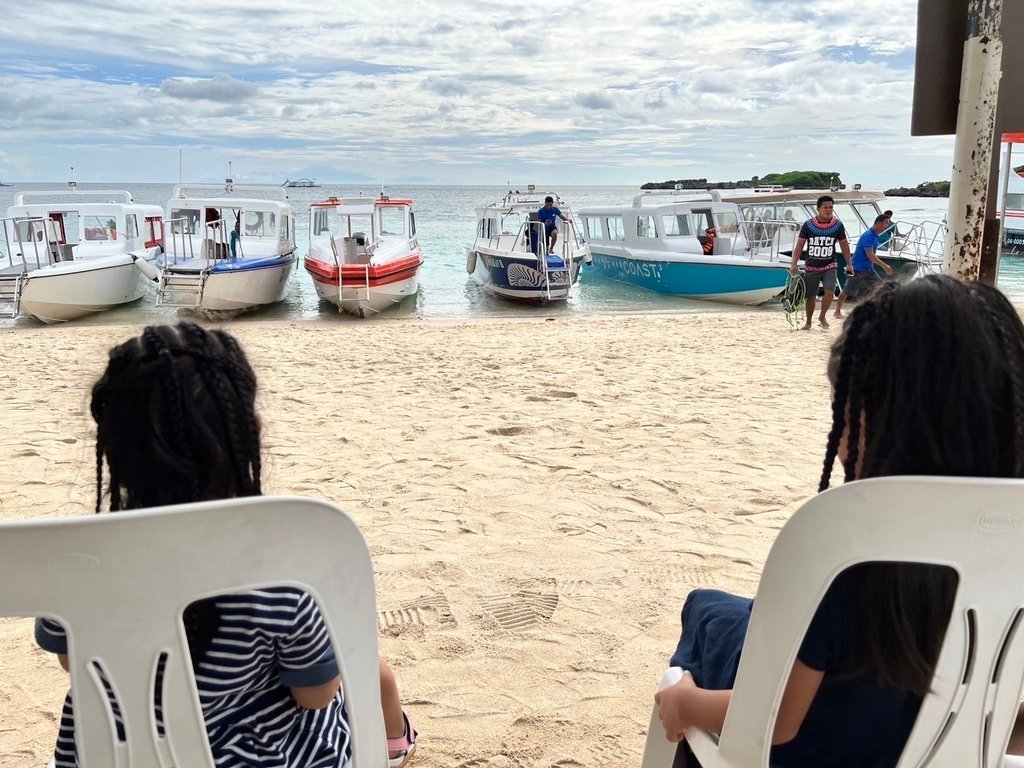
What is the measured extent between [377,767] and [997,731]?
0.87 meters

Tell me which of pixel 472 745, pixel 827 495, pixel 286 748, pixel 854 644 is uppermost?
pixel 827 495

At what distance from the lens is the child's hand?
1392 millimetres

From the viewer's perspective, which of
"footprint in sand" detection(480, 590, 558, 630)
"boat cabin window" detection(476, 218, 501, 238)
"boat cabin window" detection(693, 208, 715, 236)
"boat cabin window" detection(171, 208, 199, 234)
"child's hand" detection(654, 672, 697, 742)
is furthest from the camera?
"boat cabin window" detection(476, 218, 501, 238)

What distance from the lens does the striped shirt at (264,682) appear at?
3.73ft

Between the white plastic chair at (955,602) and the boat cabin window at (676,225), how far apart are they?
54.8 ft

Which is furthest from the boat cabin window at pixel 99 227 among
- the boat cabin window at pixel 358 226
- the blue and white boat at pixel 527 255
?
the blue and white boat at pixel 527 255

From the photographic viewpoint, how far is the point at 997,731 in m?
1.16

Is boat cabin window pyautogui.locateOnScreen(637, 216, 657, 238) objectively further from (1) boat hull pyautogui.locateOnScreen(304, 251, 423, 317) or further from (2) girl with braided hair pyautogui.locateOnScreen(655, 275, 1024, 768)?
(2) girl with braided hair pyautogui.locateOnScreen(655, 275, 1024, 768)

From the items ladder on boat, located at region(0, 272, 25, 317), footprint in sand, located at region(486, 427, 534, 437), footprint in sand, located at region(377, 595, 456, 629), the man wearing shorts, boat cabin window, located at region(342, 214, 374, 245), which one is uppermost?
boat cabin window, located at region(342, 214, 374, 245)

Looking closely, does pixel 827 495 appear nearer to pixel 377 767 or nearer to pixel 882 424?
pixel 882 424

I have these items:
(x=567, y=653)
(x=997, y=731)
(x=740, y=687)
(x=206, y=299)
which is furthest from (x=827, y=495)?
(x=206, y=299)

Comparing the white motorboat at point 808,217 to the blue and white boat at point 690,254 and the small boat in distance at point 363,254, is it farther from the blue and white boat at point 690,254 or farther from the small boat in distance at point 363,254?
the small boat in distance at point 363,254

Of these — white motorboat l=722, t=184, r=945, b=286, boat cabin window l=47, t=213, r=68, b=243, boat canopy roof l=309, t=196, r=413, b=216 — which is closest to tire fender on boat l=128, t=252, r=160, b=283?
boat cabin window l=47, t=213, r=68, b=243

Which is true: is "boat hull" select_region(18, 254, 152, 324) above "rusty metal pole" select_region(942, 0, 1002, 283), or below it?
below
